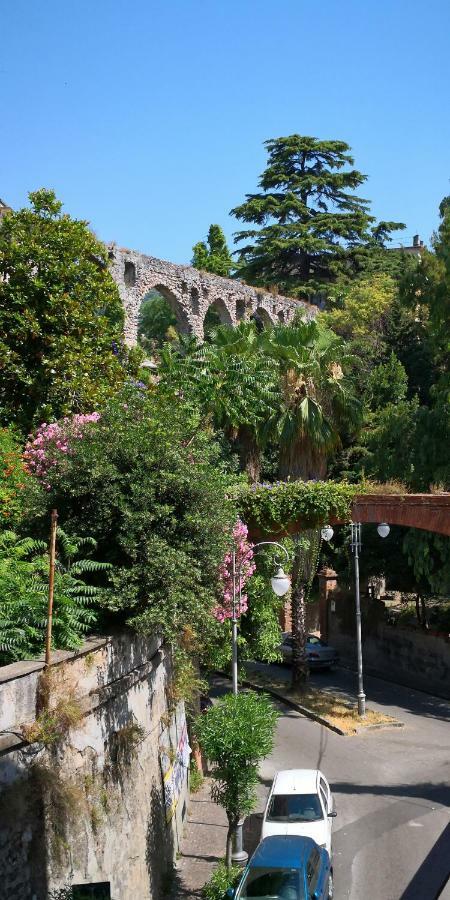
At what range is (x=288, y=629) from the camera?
130ft

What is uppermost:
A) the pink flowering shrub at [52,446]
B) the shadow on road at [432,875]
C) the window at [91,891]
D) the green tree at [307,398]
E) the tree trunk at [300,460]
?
the green tree at [307,398]

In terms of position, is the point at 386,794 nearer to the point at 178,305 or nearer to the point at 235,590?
the point at 235,590

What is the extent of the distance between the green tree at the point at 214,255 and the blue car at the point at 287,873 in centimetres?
4801

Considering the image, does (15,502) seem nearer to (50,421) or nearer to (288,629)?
(50,421)

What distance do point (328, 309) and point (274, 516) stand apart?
117 feet

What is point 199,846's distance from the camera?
608 inches

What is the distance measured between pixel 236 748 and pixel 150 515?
3.77m

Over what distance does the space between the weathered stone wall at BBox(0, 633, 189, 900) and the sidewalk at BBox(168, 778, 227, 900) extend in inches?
13.5

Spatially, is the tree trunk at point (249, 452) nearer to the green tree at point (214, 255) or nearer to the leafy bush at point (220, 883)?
the leafy bush at point (220, 883)

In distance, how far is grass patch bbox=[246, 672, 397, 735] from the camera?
78.0ft

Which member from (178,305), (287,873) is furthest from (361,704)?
(178,305)

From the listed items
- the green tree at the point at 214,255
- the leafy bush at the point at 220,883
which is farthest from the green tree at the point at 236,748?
the green tree at the point at 214,255

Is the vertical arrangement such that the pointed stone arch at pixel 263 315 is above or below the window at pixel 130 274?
above

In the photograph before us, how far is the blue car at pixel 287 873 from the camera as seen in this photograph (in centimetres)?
1127
